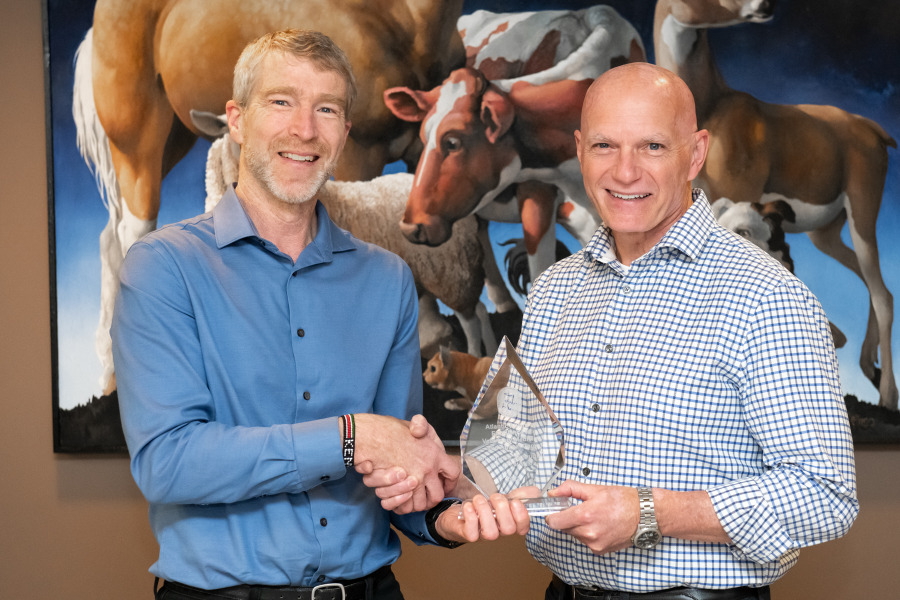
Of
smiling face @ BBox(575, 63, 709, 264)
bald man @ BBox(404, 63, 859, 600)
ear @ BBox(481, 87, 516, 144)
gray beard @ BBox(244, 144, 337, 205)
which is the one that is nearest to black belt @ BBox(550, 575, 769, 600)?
bald man @ BBox(404, 63, 859, 600)

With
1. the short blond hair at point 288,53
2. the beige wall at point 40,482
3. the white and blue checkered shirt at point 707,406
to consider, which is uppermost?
the short blond hair at point 288,53

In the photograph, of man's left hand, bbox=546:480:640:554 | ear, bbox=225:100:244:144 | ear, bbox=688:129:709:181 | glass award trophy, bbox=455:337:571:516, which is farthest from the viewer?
ear, bbox=225:100:244:144

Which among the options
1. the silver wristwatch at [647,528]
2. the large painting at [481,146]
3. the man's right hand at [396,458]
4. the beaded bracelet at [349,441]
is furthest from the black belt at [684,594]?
the large painting at [481,146]

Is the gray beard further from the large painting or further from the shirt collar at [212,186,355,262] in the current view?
the large painting

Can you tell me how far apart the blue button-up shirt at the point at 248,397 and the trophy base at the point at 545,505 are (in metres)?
0.37

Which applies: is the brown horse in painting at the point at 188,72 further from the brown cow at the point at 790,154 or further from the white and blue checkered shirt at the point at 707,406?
the white and blue checkered shirt at the point at 707,406

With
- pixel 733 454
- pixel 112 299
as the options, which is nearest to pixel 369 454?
pixel 733 454

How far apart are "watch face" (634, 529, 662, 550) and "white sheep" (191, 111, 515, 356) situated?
1569 millimetres

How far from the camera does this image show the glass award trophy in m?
1.51

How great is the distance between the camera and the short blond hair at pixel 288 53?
1754mm

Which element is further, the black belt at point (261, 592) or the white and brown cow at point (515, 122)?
the white and brown cow at point (515, 122)

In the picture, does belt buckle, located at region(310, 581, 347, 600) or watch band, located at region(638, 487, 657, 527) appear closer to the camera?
watch band, located at region(638, 487, 657, 527)

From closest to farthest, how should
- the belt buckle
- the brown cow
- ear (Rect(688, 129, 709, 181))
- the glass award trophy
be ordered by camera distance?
the glass award trophy → the belt buckle → ear (Rect(688, 129, 709, 181)) → the brown cow

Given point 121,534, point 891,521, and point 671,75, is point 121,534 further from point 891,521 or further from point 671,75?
point 891,521
